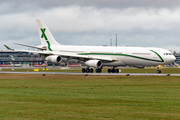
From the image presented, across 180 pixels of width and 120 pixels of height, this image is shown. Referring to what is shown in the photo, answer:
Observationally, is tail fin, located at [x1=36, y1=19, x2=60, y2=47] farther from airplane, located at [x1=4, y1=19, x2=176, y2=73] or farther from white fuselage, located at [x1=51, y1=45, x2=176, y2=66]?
white fuselage, located at [x1=51, y1=45, x2=176, y2=66]

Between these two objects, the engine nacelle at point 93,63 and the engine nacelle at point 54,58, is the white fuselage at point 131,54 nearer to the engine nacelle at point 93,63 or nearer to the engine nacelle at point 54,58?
the engine nacelle at point 93,63

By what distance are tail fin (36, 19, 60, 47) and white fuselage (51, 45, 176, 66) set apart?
21.5 ft

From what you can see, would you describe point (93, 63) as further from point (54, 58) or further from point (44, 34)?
point (44, 34)

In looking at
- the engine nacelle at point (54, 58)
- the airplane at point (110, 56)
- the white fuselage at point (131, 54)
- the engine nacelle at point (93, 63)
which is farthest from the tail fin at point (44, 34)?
the engine nacelle at point (93, 63)

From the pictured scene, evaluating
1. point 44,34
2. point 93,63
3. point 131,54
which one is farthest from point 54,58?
point 131,54

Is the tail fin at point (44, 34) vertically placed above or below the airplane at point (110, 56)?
above

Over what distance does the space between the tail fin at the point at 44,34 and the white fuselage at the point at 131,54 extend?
6.56m

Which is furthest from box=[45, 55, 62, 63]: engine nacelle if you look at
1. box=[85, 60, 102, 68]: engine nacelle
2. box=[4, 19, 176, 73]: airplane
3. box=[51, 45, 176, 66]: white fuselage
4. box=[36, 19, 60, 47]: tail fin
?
box=[36, 19, 60, 47]: tail fin

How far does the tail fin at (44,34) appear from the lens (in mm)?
73000

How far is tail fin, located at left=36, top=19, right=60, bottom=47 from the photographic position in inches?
2874

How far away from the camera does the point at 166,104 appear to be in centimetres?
1891

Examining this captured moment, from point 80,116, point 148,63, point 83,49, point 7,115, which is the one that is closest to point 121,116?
point 80,116

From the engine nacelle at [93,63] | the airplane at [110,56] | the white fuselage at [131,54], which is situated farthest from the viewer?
the engine nacelle at [93,63]

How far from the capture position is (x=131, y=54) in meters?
63.0
